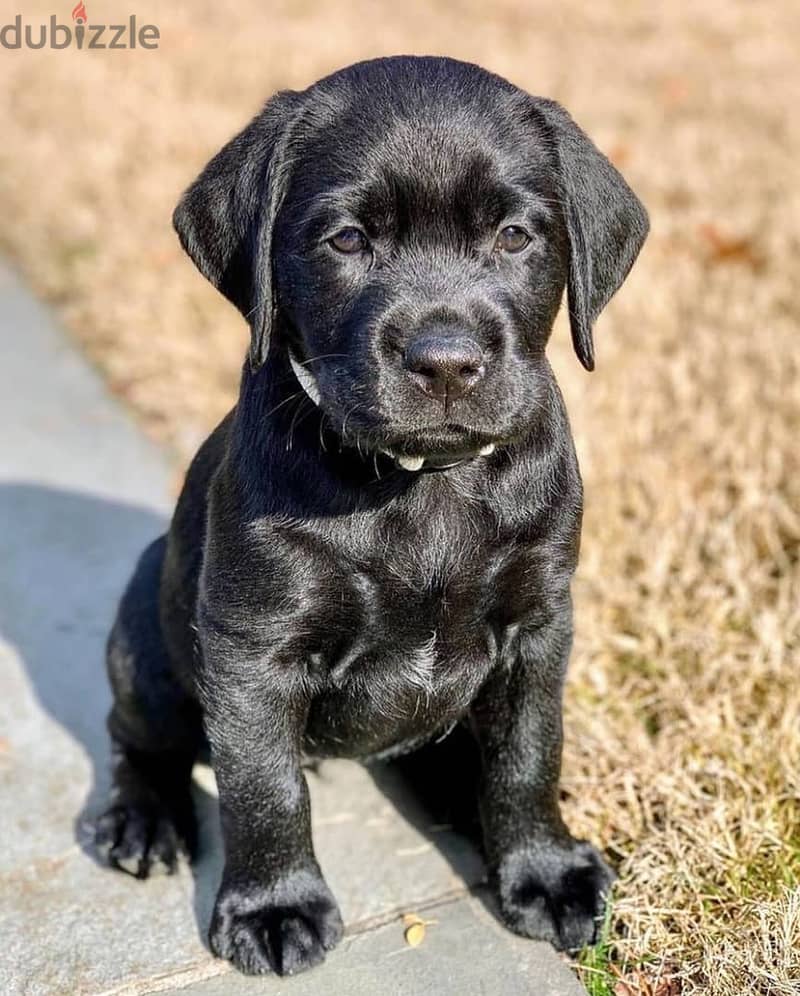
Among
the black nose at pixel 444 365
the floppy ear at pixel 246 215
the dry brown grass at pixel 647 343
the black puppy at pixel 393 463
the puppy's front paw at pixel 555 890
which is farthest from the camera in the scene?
the dry brown grass at pixel 647 343

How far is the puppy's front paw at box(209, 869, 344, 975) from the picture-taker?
309 cm

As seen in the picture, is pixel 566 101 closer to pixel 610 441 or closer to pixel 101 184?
pixel 101 184

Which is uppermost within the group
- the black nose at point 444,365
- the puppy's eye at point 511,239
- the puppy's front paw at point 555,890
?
the puppy's eye at point 511,239

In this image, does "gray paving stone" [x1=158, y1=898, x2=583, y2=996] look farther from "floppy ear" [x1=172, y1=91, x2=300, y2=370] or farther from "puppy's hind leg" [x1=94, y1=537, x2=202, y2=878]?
"floppy ear" [x1=172, y1=91, x2=300, y2=370]

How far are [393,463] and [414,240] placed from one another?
0.48 metres

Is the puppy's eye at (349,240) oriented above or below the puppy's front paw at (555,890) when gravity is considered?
above

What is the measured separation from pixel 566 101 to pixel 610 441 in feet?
15.2

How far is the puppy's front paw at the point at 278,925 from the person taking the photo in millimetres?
3094

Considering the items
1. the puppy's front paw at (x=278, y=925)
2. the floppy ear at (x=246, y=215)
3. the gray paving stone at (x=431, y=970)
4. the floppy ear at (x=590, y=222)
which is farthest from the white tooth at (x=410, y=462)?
the gray paving stone at (x=431, y=970)

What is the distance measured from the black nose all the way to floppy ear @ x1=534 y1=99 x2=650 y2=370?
18.6 inches

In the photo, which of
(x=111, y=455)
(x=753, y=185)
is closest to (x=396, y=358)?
(x=111, y=455)

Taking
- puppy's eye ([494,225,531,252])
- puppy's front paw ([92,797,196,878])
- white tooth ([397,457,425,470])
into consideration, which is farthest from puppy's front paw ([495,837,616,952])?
puppy's eye ([494,225,531,252])

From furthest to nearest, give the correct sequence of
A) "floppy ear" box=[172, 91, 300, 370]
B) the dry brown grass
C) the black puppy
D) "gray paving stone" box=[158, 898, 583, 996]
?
the dry brown grass
"gray paving stone" box=[158, 898, 583, 996]
"floppy ear" box=[172, 91, 300, 370]
the black puppy

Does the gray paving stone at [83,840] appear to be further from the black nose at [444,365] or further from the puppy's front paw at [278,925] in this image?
the black nose at [444,365]
